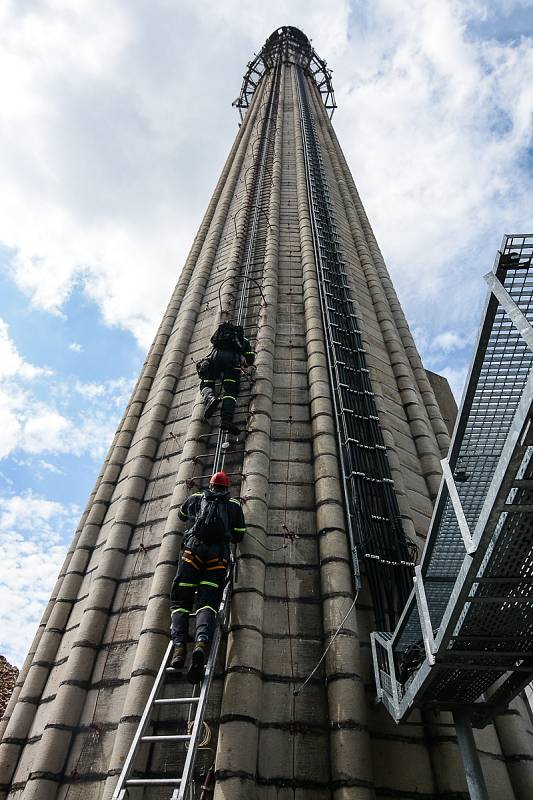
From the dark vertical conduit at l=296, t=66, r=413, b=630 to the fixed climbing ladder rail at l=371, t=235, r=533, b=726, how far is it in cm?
135

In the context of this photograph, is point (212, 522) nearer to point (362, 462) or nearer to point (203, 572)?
point (203, 572)

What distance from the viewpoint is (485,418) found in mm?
4309

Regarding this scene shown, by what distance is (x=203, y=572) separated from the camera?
5863mm

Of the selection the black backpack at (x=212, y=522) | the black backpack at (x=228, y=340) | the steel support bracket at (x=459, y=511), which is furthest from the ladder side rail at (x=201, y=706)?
the black backpack at (x=228, y=340)

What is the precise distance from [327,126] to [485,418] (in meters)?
27.3

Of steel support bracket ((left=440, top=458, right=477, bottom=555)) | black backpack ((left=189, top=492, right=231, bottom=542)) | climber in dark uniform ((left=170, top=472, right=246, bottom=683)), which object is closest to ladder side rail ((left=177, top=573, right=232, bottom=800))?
climber in dark uniform ((left=170, top=472, right=246, bottom=683))

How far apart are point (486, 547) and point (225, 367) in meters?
6.54

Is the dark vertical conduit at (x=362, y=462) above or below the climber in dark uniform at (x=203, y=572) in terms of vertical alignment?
above

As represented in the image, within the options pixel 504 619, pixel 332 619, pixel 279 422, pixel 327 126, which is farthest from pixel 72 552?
pixel 327 126

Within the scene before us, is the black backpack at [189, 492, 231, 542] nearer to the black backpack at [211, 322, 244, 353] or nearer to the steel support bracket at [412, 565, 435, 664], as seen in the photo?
the steel support bracket at [412, 565, 435, 664]

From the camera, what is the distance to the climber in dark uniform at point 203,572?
17.4ft

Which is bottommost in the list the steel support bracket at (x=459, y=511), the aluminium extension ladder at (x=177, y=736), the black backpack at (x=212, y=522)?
the aluminium extension ladder at (x=177, y=736)

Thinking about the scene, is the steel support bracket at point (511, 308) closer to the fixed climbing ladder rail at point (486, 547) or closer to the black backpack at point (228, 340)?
the fixed climbing ladder rail at point (486, 547)

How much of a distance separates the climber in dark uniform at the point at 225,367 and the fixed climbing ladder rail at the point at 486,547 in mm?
4840
